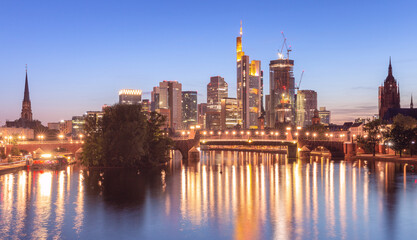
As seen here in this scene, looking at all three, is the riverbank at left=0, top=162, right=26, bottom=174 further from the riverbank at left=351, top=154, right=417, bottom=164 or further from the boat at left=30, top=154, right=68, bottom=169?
the riverbank at left=351, top=154, right=417, bottom=164

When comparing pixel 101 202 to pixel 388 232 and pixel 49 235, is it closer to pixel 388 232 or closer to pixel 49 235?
pixel 49 235

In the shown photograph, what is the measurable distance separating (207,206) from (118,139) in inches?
2020

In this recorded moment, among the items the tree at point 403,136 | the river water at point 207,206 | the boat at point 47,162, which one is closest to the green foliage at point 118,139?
the river water at point 207,206

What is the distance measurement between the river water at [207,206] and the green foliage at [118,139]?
408 inches

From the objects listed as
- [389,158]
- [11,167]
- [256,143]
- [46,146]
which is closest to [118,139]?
[11,167]

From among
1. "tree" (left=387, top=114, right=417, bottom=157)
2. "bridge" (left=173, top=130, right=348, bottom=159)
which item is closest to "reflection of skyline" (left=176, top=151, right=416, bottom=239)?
"tree" (left=387, top=114, right=417, bottom=157)

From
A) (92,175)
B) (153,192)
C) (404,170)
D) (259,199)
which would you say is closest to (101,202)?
(153,192)

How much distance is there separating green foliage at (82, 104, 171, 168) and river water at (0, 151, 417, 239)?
10.4 metres

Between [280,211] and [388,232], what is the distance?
1405 cm

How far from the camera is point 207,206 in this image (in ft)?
202

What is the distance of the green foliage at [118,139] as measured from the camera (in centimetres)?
10762

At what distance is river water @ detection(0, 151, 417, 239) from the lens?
1900 inches

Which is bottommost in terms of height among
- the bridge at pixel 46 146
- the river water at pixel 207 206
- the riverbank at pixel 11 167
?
the river water at pixel 207 206

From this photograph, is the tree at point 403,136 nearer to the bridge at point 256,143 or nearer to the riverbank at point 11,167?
the bridge at point 256,143
